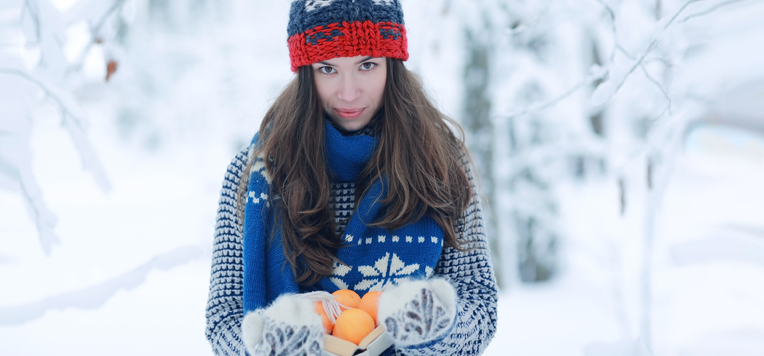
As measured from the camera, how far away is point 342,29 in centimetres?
129

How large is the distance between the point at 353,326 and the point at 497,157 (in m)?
3.45

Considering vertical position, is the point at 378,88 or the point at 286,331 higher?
the point at 378,88

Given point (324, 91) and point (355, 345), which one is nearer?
point (355, 345)

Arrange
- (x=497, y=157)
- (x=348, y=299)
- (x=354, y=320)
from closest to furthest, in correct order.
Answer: (x=354, y=320), (x=348, y=299), (x=497, y=157)

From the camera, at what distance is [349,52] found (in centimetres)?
130

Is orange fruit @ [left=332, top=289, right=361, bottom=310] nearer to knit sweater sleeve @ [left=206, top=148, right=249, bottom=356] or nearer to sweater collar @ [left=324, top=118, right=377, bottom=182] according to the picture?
knit sweater sleeve @ [left=206, top=148, right=249, bottom=356]

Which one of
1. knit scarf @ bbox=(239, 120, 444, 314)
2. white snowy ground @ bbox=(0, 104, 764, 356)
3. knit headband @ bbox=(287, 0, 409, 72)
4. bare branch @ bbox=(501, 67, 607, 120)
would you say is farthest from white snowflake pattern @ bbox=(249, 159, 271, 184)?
bare branch @ bbox=(501, 67, 607, 120)

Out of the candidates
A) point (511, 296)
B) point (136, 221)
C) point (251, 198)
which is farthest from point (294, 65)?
point (136, 221)

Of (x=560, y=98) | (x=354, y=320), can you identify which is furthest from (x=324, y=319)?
(x=560, y=98)

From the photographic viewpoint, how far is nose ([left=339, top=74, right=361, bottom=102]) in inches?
52.8

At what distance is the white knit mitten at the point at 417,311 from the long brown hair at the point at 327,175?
0.42 metres

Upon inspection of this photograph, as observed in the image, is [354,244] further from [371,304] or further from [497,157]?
[497,157]

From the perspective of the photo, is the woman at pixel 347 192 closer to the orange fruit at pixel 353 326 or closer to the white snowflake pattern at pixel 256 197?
the white snowflake pattern at pixel 256 197

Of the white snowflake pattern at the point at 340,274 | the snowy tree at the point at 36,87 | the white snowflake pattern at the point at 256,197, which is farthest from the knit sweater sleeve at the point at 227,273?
the snowy tree at the point at 36,87
